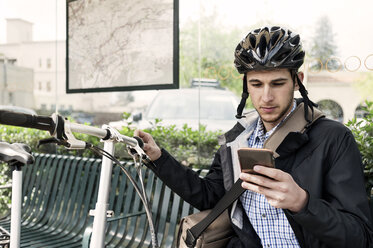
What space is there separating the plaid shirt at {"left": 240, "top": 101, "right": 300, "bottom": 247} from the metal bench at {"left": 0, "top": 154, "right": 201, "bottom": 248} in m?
1.06

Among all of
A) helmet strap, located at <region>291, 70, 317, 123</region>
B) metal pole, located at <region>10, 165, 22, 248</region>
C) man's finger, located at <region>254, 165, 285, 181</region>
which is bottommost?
metal pole, located at <region>10, 165, 22, 248</region>

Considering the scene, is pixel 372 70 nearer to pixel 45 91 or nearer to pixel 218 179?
pixel 218 179

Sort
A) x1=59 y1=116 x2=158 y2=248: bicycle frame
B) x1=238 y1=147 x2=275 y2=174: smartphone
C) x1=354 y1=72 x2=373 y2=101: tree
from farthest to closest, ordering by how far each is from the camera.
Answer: x1=354 y1=72 x2=373 y2=101: tree
x1=59 y1=116 x2=158 y2=248: bicycle frame
x1=238 y1=147 x2=275 y2=174: smartphone

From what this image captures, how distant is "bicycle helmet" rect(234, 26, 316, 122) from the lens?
6.21ft

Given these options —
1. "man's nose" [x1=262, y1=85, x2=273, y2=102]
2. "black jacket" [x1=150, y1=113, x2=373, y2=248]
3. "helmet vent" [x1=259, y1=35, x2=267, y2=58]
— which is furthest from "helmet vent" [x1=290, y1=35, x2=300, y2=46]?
"black jacket" [x1=150, y1=113, x2=373, y2=248]

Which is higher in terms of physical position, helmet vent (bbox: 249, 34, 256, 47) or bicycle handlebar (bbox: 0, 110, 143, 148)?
helmet vent (bbox: 249, 34, 256, 47)

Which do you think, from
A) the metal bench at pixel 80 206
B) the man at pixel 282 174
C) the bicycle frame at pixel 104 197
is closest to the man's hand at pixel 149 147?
the man at pixel 282 174

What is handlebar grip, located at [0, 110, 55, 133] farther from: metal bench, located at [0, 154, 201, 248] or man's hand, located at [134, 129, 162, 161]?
metal bench, located at [0, 154, 201, 248]

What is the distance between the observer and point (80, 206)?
12.2ft

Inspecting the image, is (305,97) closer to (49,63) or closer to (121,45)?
(121,45)

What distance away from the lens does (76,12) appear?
4.86 meters

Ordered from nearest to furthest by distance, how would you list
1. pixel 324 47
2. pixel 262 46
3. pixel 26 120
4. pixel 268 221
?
pixel 26 120, pixel 268 221, pixel 262 46, pixel 324 47

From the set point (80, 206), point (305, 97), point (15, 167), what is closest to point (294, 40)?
point (305, 97)

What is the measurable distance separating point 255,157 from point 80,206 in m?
2.83
